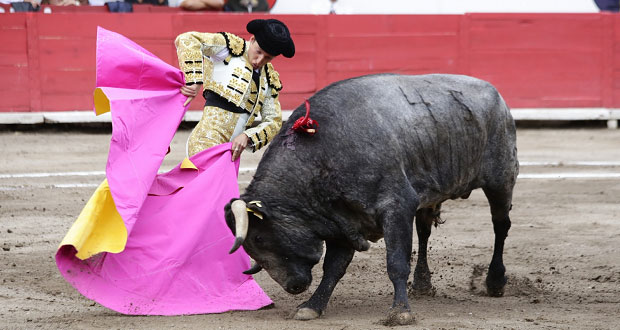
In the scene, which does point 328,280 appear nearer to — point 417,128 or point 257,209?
point 257,209

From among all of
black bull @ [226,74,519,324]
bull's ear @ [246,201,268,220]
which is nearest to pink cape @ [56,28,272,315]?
black bull @ [226,74,519,324]

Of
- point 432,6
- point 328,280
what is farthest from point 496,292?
point 432,6

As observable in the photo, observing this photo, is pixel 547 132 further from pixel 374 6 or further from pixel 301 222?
pixel 301 222

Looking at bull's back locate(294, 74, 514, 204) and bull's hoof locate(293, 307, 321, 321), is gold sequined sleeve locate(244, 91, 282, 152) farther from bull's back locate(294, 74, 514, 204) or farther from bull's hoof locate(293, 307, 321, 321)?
bull's hoof locate(293, 307, 321, 321)

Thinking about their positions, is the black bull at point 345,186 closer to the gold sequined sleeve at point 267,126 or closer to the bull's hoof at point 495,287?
the gold sequined sleeve at point 267,126

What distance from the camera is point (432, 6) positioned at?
36.0ft

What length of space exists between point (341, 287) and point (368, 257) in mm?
611

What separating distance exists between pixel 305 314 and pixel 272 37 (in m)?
1.08

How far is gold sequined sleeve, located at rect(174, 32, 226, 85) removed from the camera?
4.08 m

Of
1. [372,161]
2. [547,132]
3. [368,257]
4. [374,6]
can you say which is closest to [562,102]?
[547,132]

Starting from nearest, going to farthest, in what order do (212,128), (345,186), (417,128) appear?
(345,186) → (417,128) → (212,128)

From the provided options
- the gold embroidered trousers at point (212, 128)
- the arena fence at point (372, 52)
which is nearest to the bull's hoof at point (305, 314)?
the gold embroidered trousers at point (212, 128)

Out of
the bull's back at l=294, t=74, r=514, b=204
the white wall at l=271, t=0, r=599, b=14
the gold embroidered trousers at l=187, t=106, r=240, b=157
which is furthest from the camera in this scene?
the white wall at l=271, t=0, r=599, b=14

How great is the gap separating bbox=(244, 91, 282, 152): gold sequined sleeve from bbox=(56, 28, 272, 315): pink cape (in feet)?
0.46
